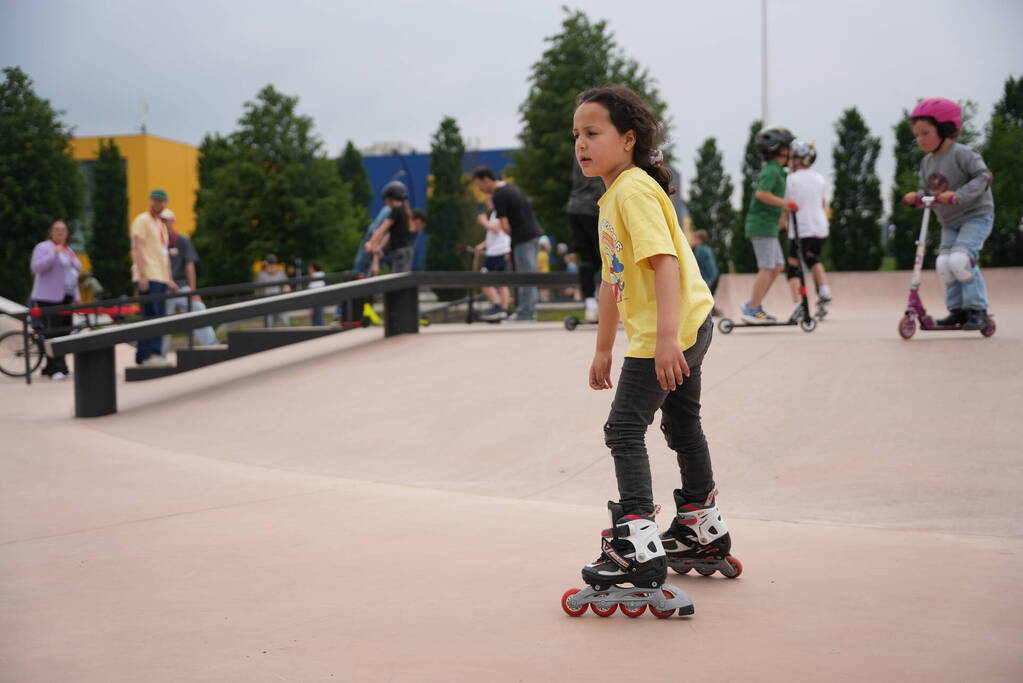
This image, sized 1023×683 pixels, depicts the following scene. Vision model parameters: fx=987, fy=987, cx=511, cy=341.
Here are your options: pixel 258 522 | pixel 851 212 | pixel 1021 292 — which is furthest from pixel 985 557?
pixel 851 212

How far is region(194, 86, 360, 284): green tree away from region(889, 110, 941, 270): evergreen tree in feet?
90.4

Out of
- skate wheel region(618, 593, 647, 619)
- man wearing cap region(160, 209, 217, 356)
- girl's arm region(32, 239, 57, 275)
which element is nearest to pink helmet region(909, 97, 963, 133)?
skate wheel region(618, 593, 647, 619)

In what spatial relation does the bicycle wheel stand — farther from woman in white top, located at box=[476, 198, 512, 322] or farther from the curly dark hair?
the curly dark hair

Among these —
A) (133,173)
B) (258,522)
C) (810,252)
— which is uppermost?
(133,173)

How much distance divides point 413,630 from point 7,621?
126 centimetres

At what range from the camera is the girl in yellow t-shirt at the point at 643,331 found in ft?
9.89

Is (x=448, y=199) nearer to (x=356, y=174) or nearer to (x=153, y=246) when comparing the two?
(x=356, y=174)

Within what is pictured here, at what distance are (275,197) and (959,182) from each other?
4443 cm

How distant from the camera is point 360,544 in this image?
13.0ft

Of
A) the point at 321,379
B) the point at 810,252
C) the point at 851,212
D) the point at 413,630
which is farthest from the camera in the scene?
the point at 851,212

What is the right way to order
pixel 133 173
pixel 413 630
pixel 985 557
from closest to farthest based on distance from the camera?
pixel 413 630, pixel 985 557, pixel 133 173

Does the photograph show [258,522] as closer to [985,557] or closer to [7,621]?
[7,621]

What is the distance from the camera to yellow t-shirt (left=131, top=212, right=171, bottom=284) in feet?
38.1

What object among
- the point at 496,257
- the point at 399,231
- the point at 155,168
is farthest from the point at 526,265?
the point at 155,168
